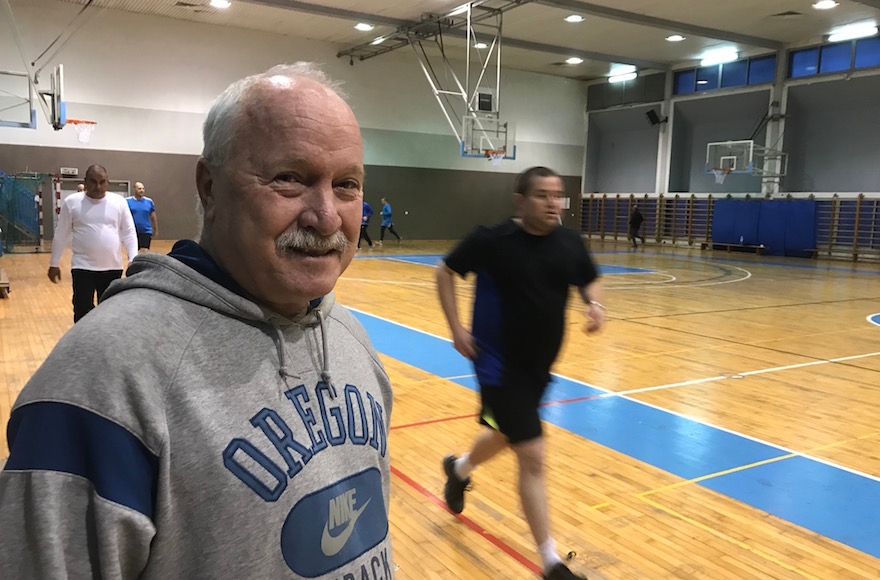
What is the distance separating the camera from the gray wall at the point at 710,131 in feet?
76.9

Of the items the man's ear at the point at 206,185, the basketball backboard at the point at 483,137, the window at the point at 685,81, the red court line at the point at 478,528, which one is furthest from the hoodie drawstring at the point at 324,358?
the window at the point at 685,81

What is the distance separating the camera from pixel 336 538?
119 centimetres

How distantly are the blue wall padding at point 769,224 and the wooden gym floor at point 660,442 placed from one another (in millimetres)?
11811

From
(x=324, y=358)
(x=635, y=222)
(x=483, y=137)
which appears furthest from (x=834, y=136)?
(x=324, y=358)

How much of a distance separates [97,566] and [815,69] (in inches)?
979

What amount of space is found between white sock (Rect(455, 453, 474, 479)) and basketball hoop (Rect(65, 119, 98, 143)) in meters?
18.0

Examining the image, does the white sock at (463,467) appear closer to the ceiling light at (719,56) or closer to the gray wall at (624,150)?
the ceiling light at (719,56)

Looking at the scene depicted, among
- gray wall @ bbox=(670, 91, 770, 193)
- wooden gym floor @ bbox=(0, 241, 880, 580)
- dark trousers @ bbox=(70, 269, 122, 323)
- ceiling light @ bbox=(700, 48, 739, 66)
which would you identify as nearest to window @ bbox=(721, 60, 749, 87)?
ceiling light @ bbox=(700, 48, 739, 66)

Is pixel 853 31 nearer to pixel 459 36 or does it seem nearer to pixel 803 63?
pixel 803 63

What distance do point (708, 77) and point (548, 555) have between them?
25.0 metres

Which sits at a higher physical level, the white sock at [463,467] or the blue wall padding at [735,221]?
the blue wall padding at [735,221]

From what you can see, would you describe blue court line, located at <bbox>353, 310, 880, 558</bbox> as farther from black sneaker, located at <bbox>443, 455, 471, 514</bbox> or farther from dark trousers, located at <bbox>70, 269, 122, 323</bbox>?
dark trousers, located at <bbox>70, 269, 122, 323</bbox>

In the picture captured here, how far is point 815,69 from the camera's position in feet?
70.4

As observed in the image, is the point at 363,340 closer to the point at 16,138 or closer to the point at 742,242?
the point at 16,138
